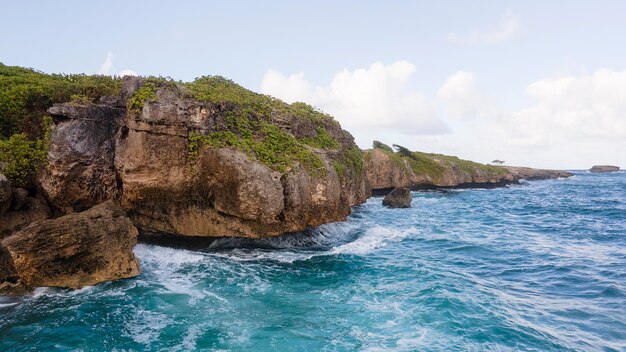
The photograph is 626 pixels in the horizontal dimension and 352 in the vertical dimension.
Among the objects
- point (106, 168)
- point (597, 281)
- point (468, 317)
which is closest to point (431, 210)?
point (597, 281)

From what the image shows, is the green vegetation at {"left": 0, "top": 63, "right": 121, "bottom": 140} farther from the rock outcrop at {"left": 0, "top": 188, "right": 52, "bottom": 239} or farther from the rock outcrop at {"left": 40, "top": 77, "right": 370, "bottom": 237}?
the rock outcrop at {"left": 0, "top": 188, "right": 52, "bottom": 239}

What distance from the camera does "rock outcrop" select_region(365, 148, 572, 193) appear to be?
52156 mm

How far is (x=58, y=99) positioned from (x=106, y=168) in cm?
432

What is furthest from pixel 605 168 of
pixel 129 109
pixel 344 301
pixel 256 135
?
pixel 129 109

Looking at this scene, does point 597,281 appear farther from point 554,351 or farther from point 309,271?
point 309,271

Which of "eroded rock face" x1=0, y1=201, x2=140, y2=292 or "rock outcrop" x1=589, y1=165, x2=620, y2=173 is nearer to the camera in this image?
"eroded rock face" x1=0, y1=201, x2=140, y2=292

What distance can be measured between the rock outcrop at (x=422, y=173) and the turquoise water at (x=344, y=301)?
30127 millimetres

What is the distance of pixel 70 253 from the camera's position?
13719 millimetres

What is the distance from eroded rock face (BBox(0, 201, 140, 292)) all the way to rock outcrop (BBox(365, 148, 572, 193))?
3675 cm

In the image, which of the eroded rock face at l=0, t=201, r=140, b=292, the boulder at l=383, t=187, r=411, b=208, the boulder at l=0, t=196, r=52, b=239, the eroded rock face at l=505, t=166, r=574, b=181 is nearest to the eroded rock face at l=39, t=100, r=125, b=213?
the boulder at l=0, t=196, r=52, b=239

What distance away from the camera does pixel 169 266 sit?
53.3ft

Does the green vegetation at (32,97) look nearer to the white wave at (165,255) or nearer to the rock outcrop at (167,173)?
the rock outcrop at (167,173)

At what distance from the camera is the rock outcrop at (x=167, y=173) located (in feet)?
54.8

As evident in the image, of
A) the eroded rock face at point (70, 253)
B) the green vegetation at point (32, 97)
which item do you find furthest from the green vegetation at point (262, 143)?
the green vegetation at point (32, 97)
